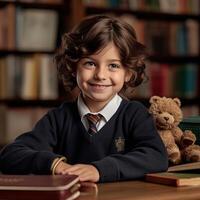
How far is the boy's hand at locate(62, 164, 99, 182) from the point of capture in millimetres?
1005

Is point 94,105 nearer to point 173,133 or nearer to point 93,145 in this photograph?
point 93,145

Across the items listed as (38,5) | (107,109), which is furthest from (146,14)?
(107,109)

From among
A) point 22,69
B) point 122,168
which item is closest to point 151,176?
point 122,168

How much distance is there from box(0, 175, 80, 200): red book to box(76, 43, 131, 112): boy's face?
39 centimetres

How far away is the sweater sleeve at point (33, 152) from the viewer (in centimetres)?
109

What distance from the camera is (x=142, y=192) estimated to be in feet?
3.03

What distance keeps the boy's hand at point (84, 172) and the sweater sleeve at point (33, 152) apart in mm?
67

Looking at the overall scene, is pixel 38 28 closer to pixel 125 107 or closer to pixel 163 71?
pixel 163 71

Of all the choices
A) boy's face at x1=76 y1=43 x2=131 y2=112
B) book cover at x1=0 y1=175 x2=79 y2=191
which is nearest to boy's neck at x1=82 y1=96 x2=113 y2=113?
boy's face at x1=76 y1=43 x2=131 y2=112

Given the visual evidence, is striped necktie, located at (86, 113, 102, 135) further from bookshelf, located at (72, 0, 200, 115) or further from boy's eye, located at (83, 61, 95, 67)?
bookshelf, located at (72, 0, 200, 115)

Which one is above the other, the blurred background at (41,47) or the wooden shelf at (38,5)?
the wooden shelf at (38,5)

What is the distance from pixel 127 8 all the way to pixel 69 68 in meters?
2.24

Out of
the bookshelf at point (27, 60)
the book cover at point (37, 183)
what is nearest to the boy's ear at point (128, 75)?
the book cover at point (37, 183)

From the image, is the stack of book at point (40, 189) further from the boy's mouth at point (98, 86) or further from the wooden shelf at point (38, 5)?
the wooden shelf at point (38, 5)
